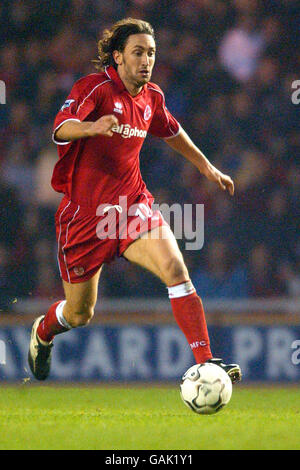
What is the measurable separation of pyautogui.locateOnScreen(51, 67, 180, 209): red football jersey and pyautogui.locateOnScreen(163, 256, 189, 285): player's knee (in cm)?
59

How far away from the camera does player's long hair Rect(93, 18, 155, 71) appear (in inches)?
225

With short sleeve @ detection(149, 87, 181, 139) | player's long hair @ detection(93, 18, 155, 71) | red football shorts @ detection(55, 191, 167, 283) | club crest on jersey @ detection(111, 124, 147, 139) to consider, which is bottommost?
red football shorts @ detection(55, 191, 167, 283)

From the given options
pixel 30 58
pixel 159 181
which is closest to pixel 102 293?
pixel 159 181

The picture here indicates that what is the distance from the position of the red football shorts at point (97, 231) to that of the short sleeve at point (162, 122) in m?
0.57

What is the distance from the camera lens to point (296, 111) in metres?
9.95

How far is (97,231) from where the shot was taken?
5.80 m

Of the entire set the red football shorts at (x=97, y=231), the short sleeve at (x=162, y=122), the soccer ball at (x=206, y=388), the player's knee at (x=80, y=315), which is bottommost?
the soccer ball at (x=206, y=388)

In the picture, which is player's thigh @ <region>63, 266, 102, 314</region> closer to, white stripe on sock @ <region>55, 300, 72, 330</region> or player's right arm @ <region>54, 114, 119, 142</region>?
white stripe on sock @ <region>55, 300, 72, 330</region>

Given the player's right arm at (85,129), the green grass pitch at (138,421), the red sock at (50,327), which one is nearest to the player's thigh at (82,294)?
the red sock at (50,327)

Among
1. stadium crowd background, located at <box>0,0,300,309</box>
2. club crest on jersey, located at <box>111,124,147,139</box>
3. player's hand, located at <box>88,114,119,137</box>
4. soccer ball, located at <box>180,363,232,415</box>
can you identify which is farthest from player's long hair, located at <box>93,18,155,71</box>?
stadium crowd background, located at <box>0,0,300,309</box>

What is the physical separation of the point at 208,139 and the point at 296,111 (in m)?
1.03

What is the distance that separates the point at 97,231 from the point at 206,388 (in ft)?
4.18

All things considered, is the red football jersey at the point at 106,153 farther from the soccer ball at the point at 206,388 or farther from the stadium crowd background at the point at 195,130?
the stadium crowd background at the point at 195,130

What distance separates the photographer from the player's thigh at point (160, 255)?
5355 millimetres
